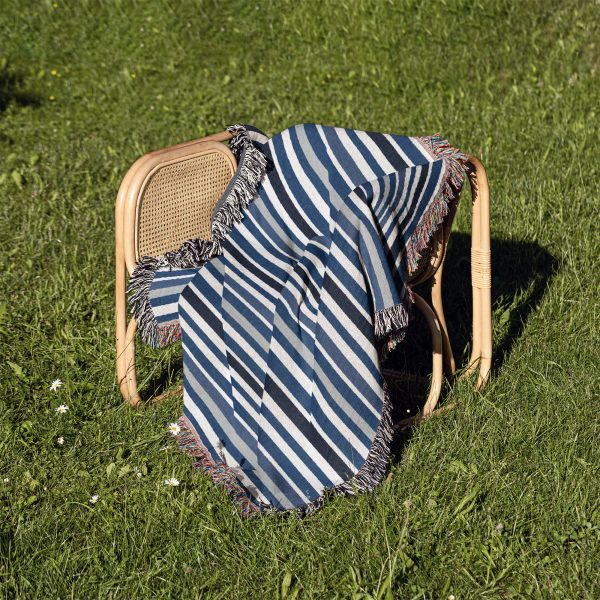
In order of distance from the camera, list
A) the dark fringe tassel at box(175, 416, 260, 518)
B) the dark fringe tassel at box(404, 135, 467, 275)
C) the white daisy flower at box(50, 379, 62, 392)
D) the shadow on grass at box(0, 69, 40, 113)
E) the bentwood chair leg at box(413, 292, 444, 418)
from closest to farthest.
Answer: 1. the dark fringe tassel at box(175, 416, 260, 518)
2. the dark fringe tassel at box(404, 135, 467, 275)
3. the bentwood chair leg at box(413, 292, 444, 418)
4. the white daisy flower at box(50, 379, 62, 392)
5. the shadow on grass at box(0, 69, 40, 113)

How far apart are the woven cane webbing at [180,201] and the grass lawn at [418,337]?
1.79ft

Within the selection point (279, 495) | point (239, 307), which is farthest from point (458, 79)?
point (279, 495)

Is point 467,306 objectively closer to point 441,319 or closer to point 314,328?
point 441,319

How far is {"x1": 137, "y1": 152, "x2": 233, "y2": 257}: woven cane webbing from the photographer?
344 cm

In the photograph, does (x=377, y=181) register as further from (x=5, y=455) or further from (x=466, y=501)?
(x=5, y=455)

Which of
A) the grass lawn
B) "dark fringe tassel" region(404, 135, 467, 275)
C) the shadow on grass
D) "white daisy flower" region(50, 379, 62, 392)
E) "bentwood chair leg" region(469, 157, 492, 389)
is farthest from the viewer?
the shadow on grass

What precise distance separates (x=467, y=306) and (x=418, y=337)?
307mm

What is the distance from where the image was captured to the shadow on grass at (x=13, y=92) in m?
6.68

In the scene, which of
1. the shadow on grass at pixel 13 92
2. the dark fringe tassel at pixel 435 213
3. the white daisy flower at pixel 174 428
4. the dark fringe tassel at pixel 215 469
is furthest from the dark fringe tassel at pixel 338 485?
the shadow on grass at pixel 13 92

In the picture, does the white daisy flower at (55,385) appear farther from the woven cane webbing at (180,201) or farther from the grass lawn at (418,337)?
the woven cane webbing at (180,201)

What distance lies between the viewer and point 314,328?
3.11 meters

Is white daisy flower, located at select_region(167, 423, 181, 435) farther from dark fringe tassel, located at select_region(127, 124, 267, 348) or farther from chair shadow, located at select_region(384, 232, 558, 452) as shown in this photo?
chair shadow, located at select_region(384, 232, 558, 452)

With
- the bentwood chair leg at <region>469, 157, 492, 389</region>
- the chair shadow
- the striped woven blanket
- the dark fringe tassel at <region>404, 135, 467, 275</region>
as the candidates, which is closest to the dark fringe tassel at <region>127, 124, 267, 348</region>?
the striped woven blanket

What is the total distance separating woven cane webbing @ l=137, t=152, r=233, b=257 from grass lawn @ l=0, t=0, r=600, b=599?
0.55 meters
